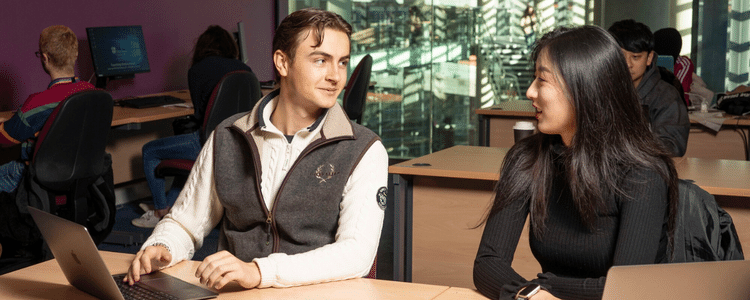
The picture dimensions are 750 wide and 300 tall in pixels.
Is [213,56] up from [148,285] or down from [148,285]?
up

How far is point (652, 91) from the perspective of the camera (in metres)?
3.06

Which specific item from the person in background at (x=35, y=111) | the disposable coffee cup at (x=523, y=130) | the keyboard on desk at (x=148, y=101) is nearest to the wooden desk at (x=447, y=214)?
the disposable coffee cup at (x=523, y=130)

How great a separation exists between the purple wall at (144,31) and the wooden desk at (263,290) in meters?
3.07

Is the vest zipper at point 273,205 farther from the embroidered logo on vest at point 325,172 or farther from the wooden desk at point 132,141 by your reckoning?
the wooden desk at point 132,141

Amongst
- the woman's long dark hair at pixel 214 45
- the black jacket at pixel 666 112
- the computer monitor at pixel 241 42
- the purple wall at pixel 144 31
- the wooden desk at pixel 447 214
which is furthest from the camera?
the computer monitor at pixel 241 42

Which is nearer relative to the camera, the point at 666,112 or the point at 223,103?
the point at 666,112

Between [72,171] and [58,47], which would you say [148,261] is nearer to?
[72,171]

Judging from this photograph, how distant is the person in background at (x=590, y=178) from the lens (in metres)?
1.42

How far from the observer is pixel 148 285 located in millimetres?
1410

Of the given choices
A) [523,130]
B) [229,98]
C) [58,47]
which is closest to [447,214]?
[523,130]

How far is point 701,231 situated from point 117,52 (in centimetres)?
401

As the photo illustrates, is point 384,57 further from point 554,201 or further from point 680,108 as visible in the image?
point 554,201

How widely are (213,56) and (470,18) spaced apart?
2.66 metres

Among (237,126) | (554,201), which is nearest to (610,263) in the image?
(554,201)
